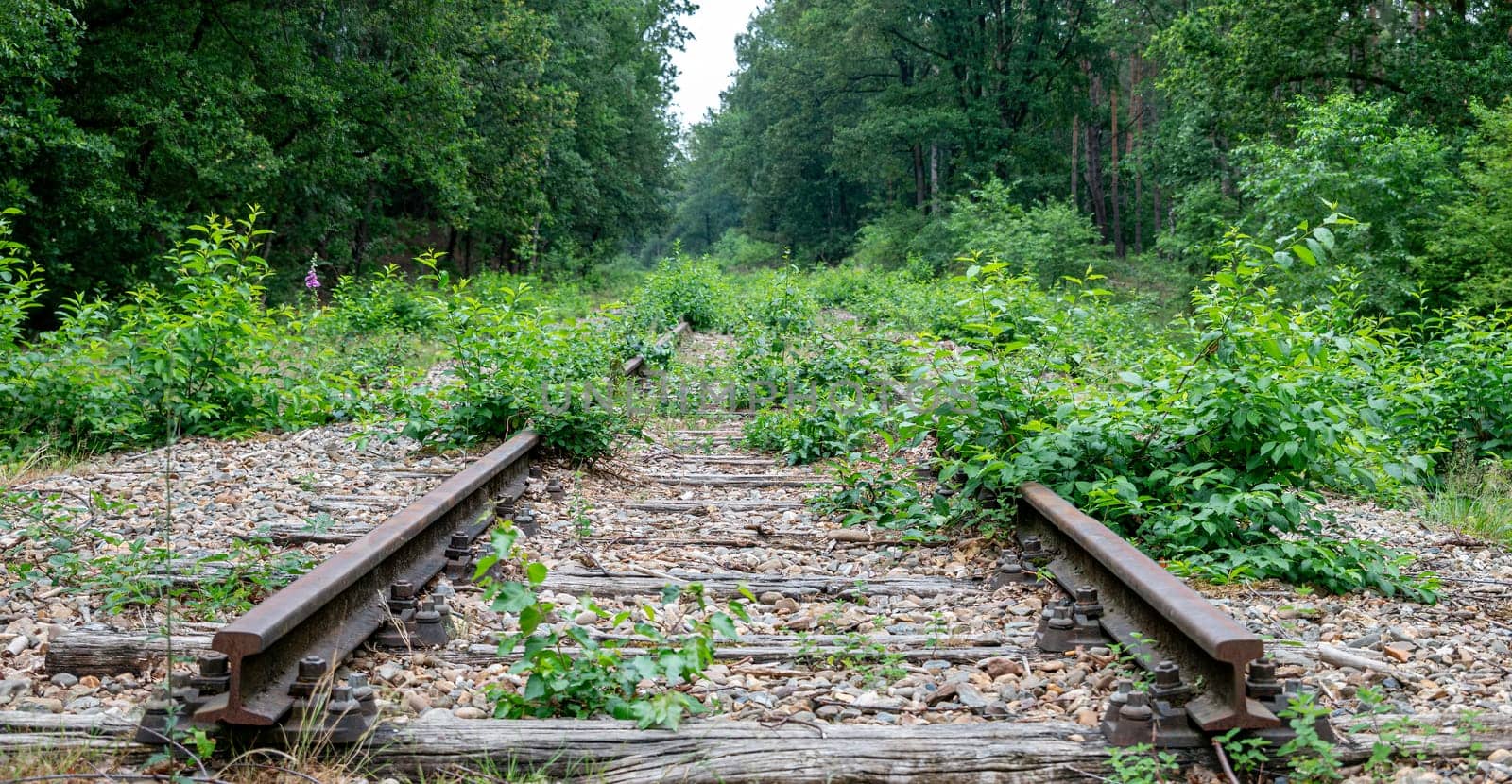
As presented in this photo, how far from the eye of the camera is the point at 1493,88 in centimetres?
1962

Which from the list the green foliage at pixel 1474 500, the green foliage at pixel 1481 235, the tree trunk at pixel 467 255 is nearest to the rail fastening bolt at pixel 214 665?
the green foliage at pixel 1474 500

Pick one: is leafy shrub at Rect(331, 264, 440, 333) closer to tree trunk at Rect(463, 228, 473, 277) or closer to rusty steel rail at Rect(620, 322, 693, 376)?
rusty steel rail at Rect(620, 322, 693, 376)

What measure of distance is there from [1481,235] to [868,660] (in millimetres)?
14490

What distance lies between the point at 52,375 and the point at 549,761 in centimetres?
604

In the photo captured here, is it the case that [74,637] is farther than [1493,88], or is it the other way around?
[1493,88]

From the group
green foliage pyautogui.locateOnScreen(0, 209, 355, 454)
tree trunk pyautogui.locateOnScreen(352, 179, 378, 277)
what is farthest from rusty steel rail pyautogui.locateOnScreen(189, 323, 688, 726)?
tree trunk pyautogui.locateOnScreen(352, 179, 378, 277)

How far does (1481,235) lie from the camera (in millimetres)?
14094

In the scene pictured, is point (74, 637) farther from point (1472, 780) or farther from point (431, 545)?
point (1472, 780)

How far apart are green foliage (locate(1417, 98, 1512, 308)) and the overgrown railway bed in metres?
11.4

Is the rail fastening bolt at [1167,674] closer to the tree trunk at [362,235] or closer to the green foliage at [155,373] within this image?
the green foliage at [155,373]

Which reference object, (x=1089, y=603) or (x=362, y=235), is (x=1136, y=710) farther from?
(x=362, y=235)

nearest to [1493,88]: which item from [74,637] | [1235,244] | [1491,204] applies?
[1491,204]

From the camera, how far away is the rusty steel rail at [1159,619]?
249cm

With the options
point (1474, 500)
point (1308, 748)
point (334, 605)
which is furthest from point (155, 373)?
point (1474, 500)
